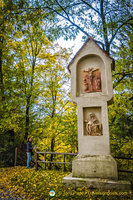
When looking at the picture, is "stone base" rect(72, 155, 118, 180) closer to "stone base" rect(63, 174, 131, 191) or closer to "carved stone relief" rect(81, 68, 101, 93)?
"stone base" rect(63, 174, 131, 191)

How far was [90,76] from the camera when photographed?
6160mm

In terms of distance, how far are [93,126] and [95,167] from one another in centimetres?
138

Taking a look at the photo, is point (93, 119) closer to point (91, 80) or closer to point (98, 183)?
point (91, 80)

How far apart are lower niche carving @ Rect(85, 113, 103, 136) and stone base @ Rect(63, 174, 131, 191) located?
1512mm

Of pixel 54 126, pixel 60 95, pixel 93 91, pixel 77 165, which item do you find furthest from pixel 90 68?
pixel 60 95

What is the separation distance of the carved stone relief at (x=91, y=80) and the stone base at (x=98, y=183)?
3190 millimetres

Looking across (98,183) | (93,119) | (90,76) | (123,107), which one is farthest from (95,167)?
(123,107)

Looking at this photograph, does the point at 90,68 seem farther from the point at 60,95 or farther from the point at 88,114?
the point at 60,95

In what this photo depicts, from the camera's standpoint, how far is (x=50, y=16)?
905 centimetres

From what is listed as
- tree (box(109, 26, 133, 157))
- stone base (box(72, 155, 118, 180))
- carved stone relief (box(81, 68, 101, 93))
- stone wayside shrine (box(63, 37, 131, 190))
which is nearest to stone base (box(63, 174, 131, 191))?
stone wayside shrine (box(63, 37, 131, 190))

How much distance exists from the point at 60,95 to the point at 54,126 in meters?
3.33

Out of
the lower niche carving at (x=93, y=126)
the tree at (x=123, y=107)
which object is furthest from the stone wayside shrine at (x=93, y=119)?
the tree at (x=123, y=107)

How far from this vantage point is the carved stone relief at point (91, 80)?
19.7ft

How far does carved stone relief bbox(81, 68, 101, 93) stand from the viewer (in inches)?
236
